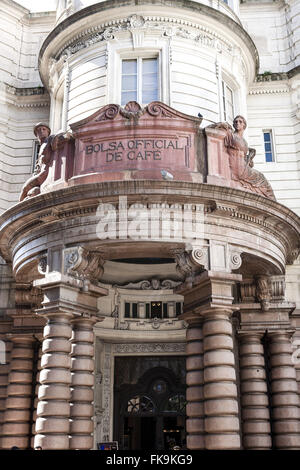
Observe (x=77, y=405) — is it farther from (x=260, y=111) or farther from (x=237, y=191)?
(x=260, y=111)

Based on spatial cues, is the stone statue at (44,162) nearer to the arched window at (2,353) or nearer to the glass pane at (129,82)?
the glass pane at (129,82)

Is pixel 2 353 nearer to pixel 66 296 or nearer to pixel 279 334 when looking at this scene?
pixel 66 296

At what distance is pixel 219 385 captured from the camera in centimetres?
1162

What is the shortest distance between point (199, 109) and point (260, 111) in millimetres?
4744

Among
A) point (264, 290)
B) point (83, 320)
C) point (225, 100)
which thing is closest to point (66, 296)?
point (83, 320)

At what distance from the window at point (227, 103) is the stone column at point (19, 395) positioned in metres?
9.08

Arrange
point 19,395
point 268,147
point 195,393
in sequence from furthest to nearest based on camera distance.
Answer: point 268,147, point 19,395, point 195,393

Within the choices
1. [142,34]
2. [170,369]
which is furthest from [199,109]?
[170,369]

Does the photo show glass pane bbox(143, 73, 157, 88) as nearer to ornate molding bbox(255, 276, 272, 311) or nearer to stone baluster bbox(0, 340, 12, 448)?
ornate molding bbox(255, 276, 272, 311)

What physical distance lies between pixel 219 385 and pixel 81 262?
4.24 meters

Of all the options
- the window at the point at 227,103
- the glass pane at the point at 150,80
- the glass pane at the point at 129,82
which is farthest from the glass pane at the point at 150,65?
the window at the point at 227,103

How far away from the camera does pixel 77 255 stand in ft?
41.6

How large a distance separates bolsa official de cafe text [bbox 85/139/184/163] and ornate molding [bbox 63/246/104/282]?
2366 millimetres

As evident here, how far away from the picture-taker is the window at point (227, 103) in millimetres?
16531
